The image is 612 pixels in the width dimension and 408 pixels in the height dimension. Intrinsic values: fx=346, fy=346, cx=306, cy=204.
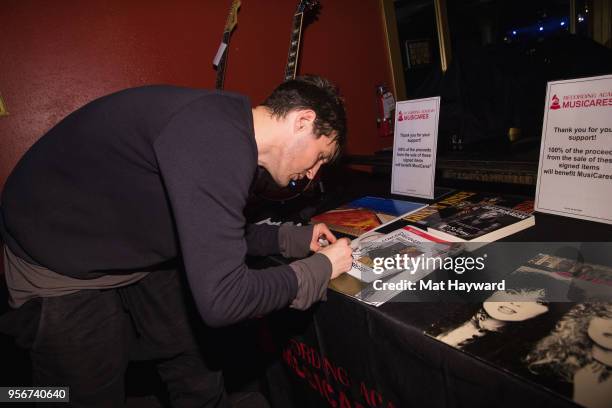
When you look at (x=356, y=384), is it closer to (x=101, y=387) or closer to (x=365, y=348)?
(x=365, y=348)

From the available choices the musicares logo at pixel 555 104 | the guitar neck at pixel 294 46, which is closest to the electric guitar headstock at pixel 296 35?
the guitar neck at pixel 294 46

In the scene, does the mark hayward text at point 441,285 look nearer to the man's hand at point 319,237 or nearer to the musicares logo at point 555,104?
the man's hand at point 319,237

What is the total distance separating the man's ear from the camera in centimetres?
104

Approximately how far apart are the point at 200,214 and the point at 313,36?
2727 mm

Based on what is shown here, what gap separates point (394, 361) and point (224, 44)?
244 centimetres

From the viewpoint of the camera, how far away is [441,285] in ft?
3.25

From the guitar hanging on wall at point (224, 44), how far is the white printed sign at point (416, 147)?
151cm

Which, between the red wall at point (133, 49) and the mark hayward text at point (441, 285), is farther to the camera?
the red wall at point (133, 49)

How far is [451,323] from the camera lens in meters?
0.83

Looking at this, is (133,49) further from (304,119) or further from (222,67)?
(304,119)

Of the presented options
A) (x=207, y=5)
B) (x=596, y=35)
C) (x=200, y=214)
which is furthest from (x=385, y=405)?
(x=596, y=35)

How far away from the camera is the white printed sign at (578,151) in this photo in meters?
1.05

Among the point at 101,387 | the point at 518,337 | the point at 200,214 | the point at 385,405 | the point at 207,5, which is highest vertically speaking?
the point at 207,5

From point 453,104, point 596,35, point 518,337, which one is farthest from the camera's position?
point 596,35
